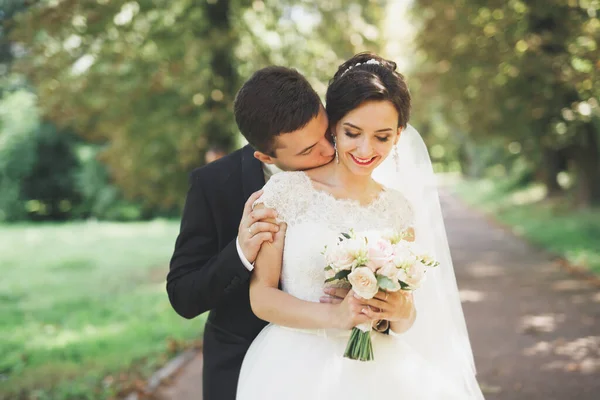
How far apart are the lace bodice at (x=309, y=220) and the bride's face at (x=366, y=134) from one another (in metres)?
0.19

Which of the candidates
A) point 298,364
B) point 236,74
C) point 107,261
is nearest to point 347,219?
point 298,364

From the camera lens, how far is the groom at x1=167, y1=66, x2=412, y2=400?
8.23 ft

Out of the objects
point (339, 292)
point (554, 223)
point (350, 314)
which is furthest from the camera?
point (554, 223)

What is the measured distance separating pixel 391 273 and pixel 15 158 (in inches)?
1288

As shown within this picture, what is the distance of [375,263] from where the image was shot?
2.22m

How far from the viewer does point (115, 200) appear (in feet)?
106

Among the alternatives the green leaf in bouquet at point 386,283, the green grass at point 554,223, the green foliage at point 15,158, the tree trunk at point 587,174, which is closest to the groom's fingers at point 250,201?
the green leaf in bouquet at point 386,283

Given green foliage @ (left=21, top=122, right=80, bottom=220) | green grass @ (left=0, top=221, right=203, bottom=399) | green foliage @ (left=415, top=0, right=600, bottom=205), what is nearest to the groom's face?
green grass @ (left=0, top=221, right=203, bottom=399)

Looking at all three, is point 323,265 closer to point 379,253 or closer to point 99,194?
point 379,253

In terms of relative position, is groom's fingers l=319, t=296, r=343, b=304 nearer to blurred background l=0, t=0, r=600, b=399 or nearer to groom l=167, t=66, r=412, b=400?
A: groom l=167, t=66, r=412, b=400

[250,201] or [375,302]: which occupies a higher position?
[250,201]

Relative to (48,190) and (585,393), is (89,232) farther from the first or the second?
(585,393)

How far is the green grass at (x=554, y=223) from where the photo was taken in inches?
507

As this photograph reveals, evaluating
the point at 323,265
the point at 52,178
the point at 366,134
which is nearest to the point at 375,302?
the point at 323,265
